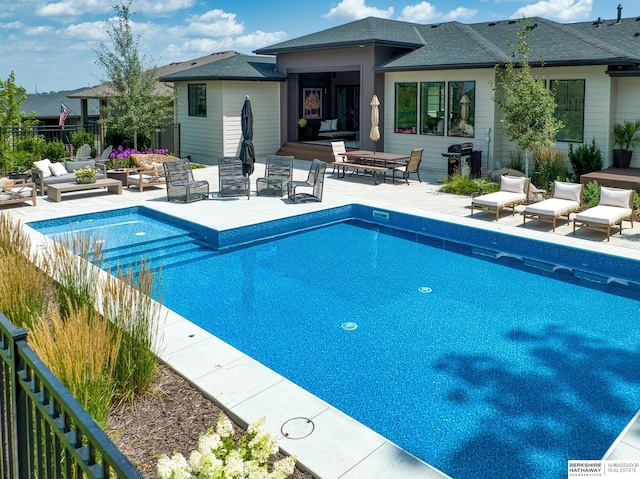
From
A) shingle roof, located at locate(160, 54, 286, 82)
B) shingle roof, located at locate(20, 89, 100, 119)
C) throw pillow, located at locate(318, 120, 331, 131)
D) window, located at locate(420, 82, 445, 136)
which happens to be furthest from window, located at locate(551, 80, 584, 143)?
shingle roof, located at locate(20, 89, 100, 119)

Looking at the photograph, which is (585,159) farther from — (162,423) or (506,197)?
(162,423)

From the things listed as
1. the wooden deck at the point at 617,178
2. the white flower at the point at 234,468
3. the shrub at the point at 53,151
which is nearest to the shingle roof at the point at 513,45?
the wooden deck at the point at 617,178

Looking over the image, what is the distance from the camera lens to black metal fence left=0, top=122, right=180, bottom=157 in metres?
17.4

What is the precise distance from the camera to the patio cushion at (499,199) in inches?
470

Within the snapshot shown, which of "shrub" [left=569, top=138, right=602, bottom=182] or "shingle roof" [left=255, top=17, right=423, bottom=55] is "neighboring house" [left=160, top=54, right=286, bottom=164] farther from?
"shrub" [left=569, top=138, right=602, bottom=182]

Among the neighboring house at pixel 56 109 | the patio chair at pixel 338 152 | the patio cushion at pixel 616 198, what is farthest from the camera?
the neighboring house at pixel 56 109

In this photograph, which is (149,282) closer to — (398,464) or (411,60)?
(398,464)

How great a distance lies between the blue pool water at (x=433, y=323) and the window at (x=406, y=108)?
679 cm

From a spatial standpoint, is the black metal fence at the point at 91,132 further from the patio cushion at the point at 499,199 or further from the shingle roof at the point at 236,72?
the patio cushion at the point at 499,199

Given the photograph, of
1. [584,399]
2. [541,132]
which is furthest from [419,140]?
[584,399]

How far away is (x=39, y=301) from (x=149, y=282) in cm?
142

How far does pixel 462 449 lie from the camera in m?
4.65

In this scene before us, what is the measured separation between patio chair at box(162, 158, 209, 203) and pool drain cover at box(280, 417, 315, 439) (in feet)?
31.3

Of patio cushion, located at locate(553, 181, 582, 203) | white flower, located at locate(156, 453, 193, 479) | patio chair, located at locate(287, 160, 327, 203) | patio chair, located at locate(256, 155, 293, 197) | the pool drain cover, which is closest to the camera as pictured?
white flower, located at locate(156, 453, 193, 479)
